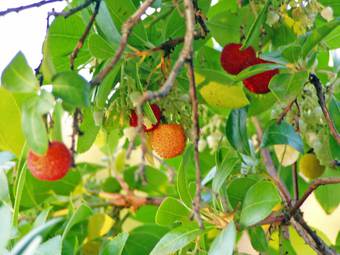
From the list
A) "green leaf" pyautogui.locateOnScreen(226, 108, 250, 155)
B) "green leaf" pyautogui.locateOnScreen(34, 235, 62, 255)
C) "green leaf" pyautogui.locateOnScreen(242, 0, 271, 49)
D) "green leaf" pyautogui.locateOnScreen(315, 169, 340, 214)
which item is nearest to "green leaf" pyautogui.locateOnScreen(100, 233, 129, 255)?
"green leaf" pyautogui.locateOnScreen(34, 235, 62, 255)

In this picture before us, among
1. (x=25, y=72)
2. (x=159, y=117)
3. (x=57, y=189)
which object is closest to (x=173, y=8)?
(x=159, y=117)

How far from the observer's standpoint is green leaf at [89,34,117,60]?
1.06 m

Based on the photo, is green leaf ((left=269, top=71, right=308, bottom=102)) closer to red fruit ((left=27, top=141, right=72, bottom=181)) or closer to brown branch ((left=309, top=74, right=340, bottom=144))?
brown branch ((left=309, top=74, right=340, bottom=144))

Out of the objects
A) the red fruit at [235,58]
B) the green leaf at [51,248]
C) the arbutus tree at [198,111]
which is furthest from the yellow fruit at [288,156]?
the green leaf at [51,248]

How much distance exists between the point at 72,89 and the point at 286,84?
0.35 metres

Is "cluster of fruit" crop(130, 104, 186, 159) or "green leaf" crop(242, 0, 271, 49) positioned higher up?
"green leaf" crop(242, 0, 271, 49)

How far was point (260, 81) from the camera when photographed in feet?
3.82

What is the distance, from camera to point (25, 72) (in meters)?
0.86

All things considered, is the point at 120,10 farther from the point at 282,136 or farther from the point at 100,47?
the point at 282,136

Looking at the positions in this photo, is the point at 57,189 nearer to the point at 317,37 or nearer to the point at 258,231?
the point at 258,231

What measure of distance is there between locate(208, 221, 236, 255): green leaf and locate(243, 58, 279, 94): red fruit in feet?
0.73

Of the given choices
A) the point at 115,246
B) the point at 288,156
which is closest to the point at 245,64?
the point at 288,156

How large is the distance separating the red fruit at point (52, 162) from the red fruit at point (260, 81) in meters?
0.34

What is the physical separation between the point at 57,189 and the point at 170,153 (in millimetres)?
498
